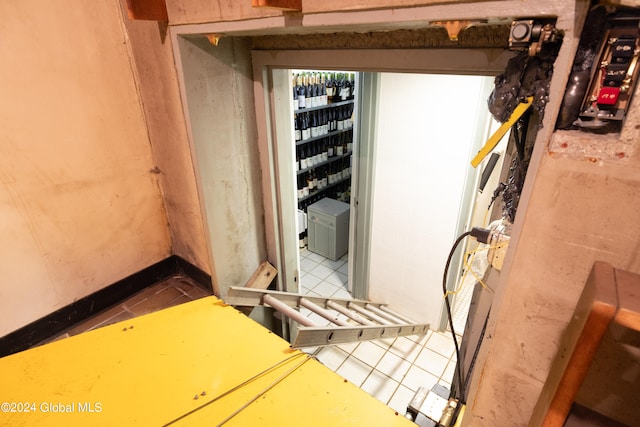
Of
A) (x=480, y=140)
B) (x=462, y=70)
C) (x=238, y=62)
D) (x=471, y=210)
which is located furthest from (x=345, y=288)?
(x=462, y=70)

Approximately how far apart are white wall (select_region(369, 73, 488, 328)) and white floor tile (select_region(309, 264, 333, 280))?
2.88 feet

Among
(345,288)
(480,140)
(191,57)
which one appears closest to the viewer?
(191,57)

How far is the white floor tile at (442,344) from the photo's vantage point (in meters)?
3.01

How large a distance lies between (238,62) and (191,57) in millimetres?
262

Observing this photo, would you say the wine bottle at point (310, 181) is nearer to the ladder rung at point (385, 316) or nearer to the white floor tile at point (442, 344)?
the ladder rung at point (385, 316)

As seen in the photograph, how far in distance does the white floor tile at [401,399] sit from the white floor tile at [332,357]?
544mm

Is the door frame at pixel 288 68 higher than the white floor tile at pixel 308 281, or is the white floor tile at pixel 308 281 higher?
the door frame at pixel 288 68

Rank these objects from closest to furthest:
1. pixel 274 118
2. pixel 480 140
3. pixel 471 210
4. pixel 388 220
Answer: pixel 274 118
pixel 480 140
pixel 471 210
pixel 388 220

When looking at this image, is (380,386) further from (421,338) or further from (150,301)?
(150,301)

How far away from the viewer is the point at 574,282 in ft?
2.29

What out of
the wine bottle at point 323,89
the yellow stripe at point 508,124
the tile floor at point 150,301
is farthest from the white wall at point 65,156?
the wine bottle at point 323,89

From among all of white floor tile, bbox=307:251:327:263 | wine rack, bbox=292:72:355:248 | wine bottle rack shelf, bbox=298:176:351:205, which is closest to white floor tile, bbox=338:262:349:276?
white floor tile, bbox=307:251:327:263

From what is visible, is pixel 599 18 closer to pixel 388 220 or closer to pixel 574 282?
pixel 574 282

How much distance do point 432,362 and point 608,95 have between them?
9.41ft
